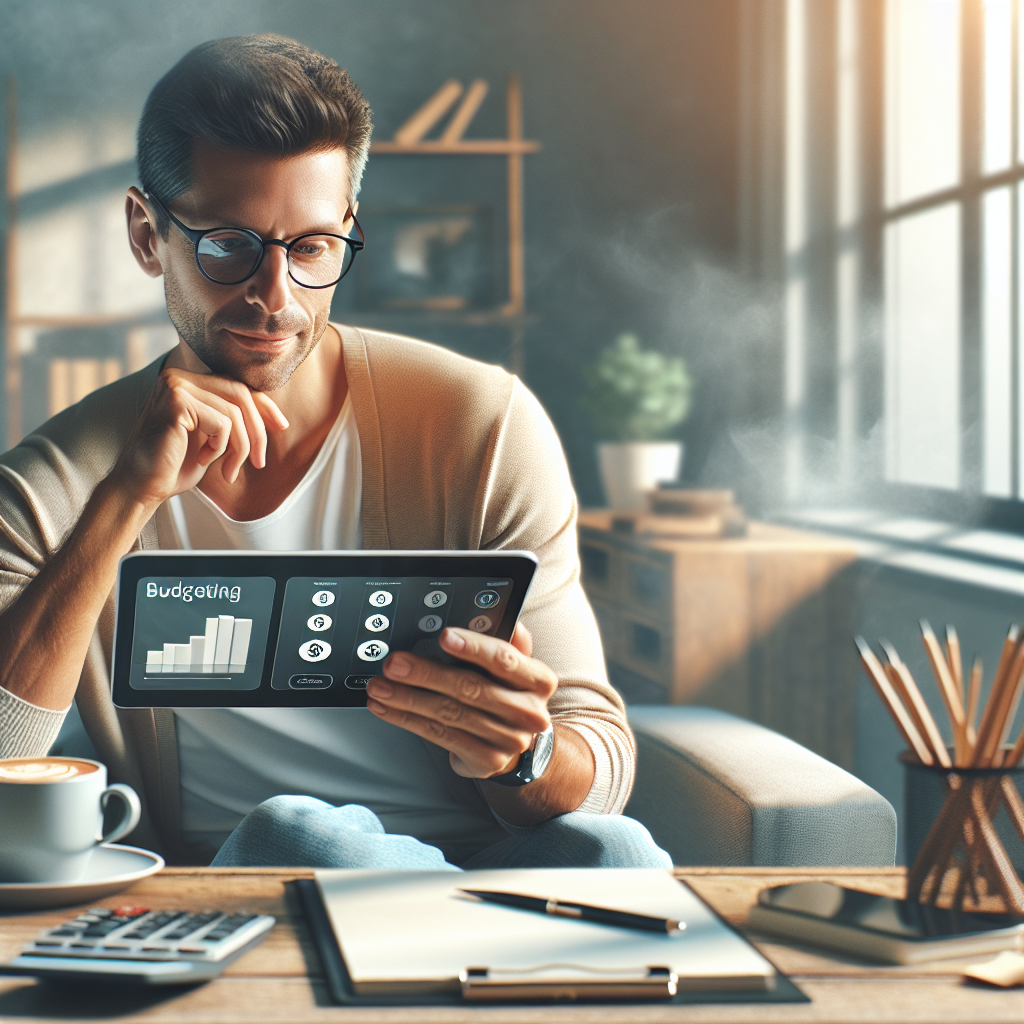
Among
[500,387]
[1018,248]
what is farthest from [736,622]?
[500,387]

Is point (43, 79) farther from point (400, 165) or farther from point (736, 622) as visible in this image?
point (736, 622)

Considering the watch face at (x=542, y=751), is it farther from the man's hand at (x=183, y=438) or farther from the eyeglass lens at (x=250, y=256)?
the eyeglass lens at (x=250, y=256)

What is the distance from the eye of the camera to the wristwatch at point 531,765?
2.73 ft

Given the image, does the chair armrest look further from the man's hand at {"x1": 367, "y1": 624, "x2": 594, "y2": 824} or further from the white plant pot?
the white plant pot

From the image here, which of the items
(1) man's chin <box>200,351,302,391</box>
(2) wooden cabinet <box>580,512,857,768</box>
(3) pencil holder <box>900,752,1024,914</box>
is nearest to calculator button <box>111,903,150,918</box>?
(3) pencil holder <box>900,752,1024,914</box>

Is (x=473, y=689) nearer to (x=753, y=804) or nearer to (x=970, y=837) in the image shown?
(x=970, y=837)

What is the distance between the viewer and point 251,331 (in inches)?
43.4

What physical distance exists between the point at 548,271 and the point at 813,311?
70 cm

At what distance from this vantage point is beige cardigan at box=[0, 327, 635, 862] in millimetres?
1039

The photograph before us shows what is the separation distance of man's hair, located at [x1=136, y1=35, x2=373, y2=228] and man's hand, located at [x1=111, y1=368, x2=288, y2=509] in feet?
0.73

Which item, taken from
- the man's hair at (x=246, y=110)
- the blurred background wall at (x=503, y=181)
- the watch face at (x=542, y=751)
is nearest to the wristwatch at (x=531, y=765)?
the watch face at (x=542, y=751)

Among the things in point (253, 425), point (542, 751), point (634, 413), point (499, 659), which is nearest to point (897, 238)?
point (634, 413)

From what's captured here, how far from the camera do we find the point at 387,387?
115 centimetres

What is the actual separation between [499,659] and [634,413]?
2131 millimetres
